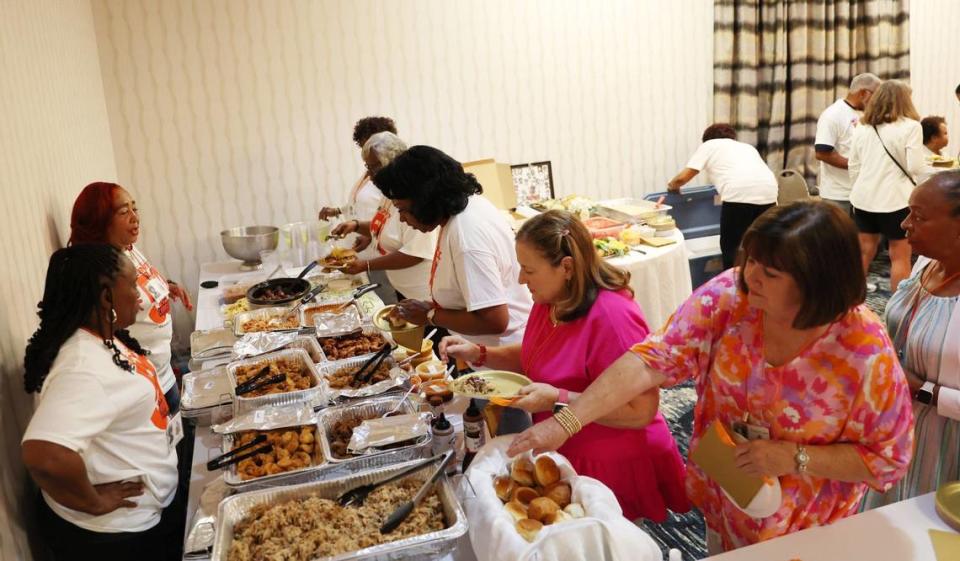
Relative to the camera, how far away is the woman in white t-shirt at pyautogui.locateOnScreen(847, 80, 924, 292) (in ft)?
15.9

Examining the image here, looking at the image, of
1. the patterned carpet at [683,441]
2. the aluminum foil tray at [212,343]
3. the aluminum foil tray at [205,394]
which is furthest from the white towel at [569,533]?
the aluminum foil tray at [212,343]

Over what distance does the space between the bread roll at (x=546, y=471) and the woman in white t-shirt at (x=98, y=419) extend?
99 centimetres

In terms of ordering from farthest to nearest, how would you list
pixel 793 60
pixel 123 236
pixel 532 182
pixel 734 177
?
pixel 793 60
pixel 532 182
pixel 734 177
pixel 123 236

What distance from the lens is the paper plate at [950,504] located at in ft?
5.09

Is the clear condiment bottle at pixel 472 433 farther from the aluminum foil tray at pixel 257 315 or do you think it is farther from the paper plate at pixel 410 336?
the aluminum foil tray at pixel 257 315

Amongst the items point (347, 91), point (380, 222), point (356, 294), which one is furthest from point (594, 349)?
point (347, 91)

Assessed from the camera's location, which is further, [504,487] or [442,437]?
[442,437]

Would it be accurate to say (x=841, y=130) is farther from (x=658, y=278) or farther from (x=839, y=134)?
(x=658, y=278)

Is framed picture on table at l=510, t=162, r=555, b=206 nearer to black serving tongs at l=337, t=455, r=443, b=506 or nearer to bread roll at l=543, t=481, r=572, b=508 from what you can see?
black serving tongs at l=337, t=455, r=443, b=506

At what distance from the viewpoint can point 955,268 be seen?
6.49ft

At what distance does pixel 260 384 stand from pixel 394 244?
1524mm

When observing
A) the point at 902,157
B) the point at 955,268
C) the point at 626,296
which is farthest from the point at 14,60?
the point at 902,157

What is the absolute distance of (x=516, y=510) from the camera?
4.96ft

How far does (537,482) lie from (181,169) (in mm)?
3898
